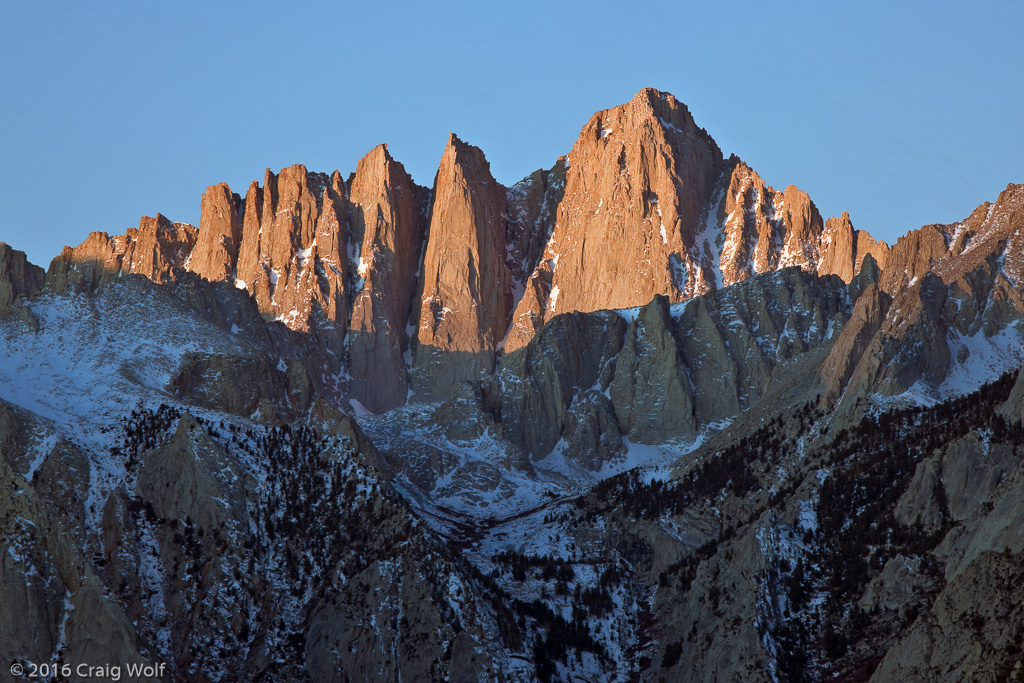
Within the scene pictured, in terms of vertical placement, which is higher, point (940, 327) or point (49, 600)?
point (940, 327)

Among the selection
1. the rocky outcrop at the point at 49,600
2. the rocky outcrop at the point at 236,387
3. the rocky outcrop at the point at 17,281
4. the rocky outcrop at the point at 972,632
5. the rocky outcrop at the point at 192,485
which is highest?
the rocky outcrop at the point at 17,281

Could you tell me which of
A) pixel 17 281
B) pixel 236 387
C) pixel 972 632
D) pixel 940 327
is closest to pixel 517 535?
pixel 236 387

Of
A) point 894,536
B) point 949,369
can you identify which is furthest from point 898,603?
point 949,369

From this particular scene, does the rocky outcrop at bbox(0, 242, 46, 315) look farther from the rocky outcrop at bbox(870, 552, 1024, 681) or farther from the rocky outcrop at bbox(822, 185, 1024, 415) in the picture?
the rocky outcrop at bbox(870, 552, 1024, 681)

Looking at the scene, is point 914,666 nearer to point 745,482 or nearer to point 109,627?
point 109,627

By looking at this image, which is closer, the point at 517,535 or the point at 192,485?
the point at 192,485

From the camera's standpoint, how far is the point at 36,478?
114 metres

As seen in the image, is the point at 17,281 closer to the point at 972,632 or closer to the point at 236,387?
Answer: the point at 236,387

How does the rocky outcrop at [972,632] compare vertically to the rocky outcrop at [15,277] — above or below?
below

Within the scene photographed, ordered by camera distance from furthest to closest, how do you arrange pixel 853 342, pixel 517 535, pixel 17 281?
pixel 17 281, pixel 517 535, pixel 853 342

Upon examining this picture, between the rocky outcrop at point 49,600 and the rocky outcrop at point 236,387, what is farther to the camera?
the rocky outcrop at point 236,387

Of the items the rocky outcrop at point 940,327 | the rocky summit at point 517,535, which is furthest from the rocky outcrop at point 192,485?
the rocky outcrop at point 940,327

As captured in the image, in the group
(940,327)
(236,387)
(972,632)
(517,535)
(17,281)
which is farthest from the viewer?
(17,281)

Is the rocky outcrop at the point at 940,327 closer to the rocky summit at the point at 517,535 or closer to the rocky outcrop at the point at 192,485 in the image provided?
the rocky summit at the point at 517,535
